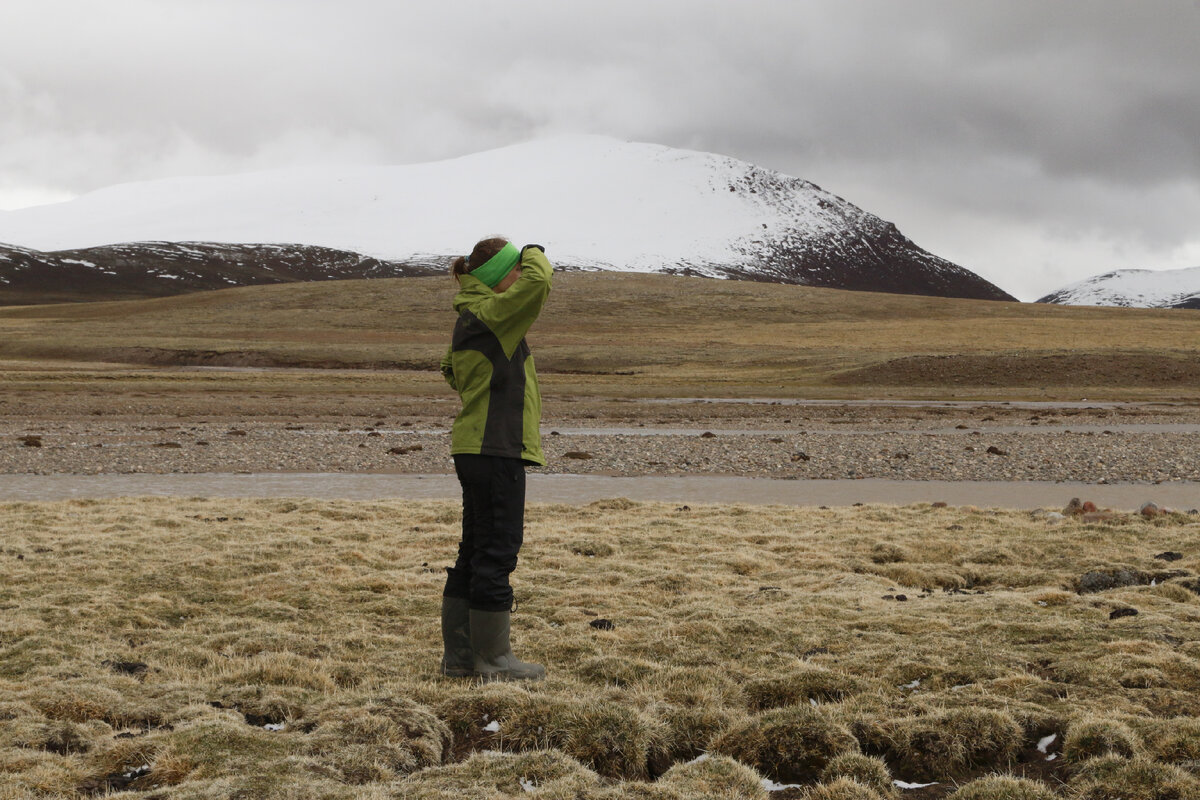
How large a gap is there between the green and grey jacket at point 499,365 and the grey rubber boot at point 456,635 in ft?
3.78

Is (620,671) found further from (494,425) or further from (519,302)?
(519,302)

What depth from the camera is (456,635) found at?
23.6 ft

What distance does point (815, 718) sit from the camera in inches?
236

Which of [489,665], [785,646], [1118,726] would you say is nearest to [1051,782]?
[1118,726]

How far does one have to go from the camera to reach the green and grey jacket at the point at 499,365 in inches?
261

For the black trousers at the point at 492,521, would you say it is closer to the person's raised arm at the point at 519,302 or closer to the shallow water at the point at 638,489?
the person's raised arm at the point at 519,302

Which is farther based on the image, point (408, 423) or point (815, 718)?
point (408, 423)

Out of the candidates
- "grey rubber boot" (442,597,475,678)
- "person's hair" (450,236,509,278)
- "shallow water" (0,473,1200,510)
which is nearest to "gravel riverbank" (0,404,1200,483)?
"shallow water" (0,473,1200,510)

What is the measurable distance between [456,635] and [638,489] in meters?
12.5

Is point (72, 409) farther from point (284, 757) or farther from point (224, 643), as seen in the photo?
point (284, 757)

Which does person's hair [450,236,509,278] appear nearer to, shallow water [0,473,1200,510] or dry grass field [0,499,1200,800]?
dry grass field [0,499,1200,800]

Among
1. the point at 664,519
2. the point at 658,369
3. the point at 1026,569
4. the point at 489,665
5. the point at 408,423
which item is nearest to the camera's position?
the point at 489,665

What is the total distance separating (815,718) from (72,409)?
37.6 metres

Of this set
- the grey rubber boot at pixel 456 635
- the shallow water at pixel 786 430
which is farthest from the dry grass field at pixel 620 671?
the shallow water at pixel 786 430
